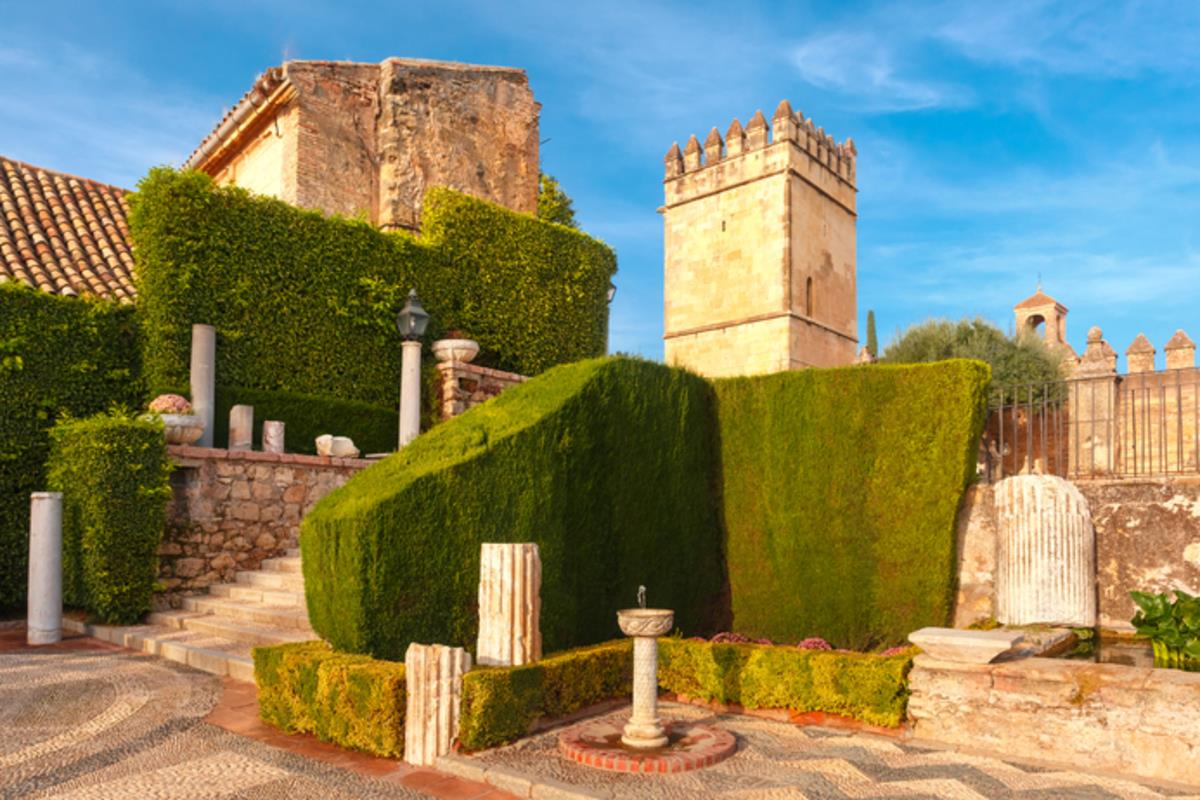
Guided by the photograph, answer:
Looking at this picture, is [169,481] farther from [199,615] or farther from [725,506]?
[725,506]

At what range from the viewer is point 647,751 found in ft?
17.8

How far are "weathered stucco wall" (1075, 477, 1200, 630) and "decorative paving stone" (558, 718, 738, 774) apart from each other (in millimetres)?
4839

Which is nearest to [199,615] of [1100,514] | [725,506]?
[725,506]

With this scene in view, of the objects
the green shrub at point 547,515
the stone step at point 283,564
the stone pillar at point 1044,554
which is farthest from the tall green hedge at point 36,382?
the stone pillar at point 1044,554

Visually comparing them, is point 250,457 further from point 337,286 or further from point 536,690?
point 536,690

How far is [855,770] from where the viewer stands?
512 cm

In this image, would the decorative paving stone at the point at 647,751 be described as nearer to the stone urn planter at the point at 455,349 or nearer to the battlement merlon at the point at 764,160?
the stone urn planter at the point at 455,349

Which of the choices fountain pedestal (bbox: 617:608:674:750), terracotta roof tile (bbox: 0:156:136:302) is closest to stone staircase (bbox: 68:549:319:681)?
fountain pedestal (bbox: 617:608:674:750)

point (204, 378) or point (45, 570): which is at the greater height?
point (204, 378)

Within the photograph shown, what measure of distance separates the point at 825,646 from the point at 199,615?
7.11 m

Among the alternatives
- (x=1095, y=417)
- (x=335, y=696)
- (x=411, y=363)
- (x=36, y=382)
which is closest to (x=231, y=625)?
(x=335, y=696)

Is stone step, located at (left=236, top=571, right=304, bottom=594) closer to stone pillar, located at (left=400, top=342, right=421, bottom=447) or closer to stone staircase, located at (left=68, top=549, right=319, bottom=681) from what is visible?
stone staircase, located at (left=68, top=549, right=319, bottom=681)

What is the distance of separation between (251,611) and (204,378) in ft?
13.9

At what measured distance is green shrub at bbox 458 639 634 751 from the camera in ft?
17.8
